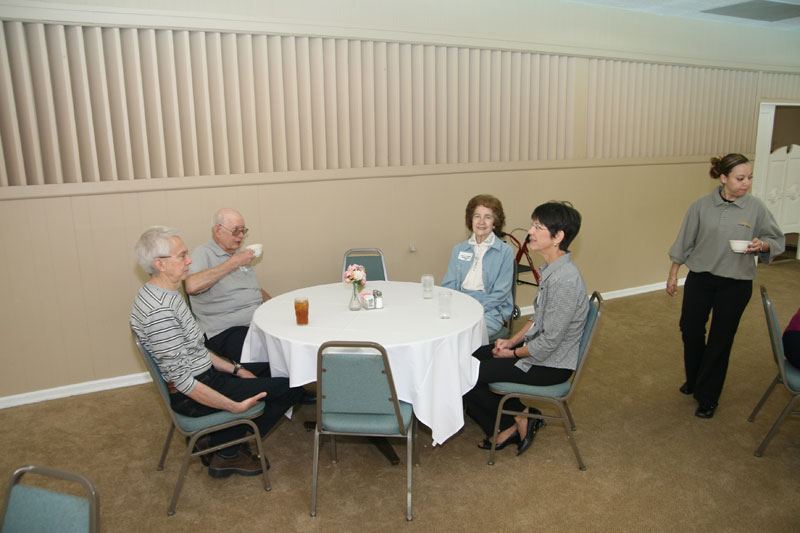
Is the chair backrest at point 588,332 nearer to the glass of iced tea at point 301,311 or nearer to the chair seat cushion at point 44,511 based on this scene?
the glass of iced tea at point 301,311

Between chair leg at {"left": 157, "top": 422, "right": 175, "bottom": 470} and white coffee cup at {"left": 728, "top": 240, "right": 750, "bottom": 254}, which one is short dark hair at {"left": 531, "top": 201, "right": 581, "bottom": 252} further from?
chair leg at {"left": 157, "top": 422, "right": 175, "bottom": 470}

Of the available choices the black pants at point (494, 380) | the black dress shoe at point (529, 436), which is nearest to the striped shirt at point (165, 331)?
the black pants at point (494, 380)

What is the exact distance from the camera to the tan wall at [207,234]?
3.93 metres

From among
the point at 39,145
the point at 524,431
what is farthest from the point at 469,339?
the point at 39,145

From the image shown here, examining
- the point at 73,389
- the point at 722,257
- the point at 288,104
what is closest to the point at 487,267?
the point at 722,257

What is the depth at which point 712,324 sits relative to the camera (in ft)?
11.7

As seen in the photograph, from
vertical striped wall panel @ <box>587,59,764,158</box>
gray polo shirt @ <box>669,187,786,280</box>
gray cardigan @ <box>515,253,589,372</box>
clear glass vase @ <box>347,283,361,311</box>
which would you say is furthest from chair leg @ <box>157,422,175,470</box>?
vertical striped wall panel @ <box>587,59,764,158</box>

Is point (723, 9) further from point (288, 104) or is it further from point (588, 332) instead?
point (588, 332)

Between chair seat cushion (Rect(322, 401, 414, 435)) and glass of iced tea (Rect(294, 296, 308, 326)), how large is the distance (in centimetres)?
55

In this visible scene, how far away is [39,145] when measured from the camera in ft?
12.6

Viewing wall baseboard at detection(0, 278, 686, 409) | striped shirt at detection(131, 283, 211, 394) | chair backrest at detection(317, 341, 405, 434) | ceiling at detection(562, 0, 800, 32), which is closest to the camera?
chair backrest at detection(317, 341, 405, 434)

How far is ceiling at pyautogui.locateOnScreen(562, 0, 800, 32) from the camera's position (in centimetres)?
563

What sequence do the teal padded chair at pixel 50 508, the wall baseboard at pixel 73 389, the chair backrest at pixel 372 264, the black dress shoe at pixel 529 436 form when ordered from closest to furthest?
the teal padded chair at pixel 50 508 < the black dress shoe at pixel 529 436 < the wall baseboard at pixel 73 389 < the chair backrest at pixel 372 264

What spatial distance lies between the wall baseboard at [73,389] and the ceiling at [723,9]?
16.8ft
